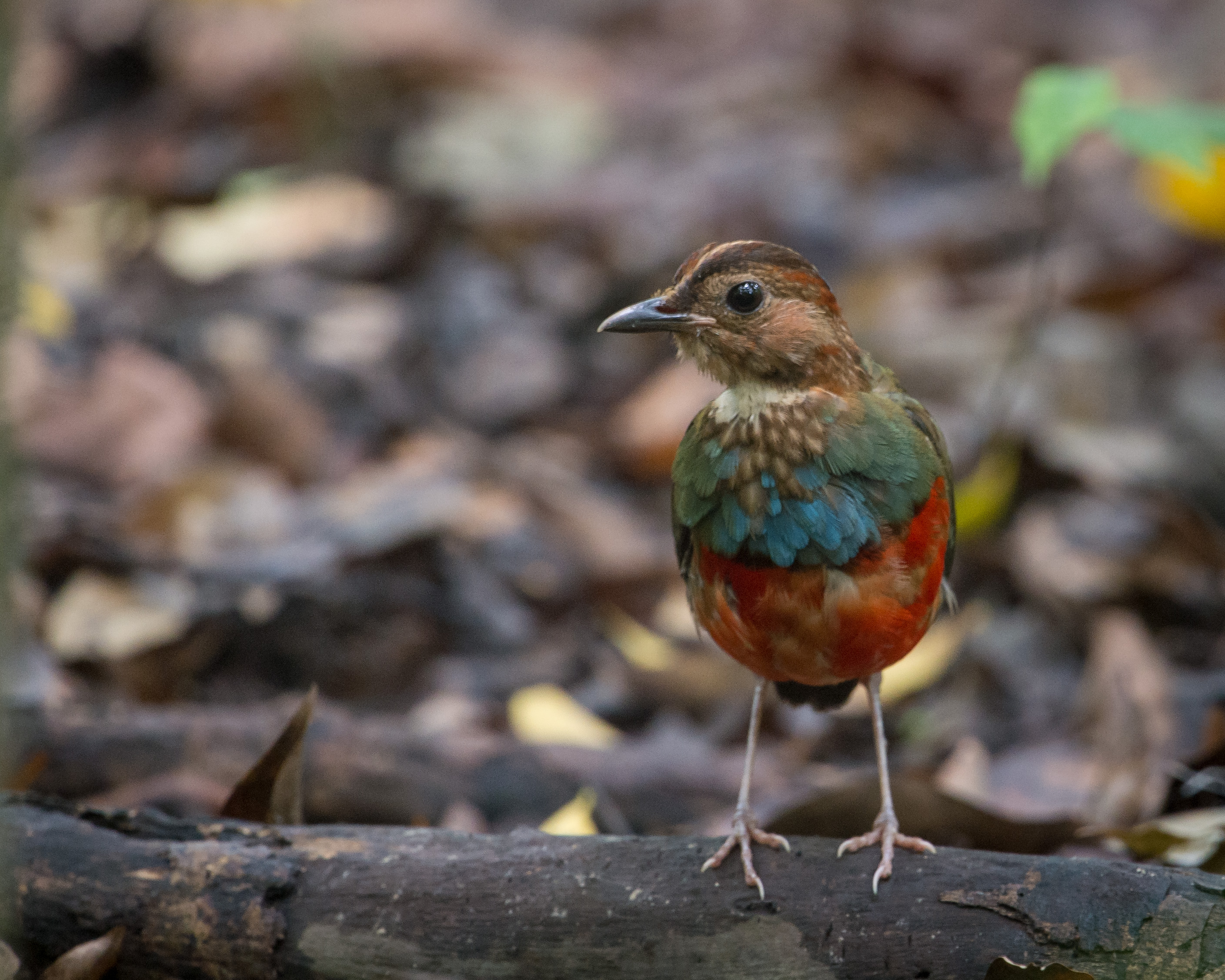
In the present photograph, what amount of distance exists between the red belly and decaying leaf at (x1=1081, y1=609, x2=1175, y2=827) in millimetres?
1220

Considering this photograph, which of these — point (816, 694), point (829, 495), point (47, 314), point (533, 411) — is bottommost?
point (816, 694)

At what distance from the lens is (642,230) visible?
8734 millimetres

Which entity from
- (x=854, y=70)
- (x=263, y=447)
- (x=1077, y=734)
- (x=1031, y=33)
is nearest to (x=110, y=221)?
(x=263, y=447)

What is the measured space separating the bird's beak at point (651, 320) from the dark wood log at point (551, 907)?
1173mm

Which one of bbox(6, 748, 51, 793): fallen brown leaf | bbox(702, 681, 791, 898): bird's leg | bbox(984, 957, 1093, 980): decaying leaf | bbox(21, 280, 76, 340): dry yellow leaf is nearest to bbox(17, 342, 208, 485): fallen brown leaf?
bbox(21, 280, 76, 340): dry yellow leaf

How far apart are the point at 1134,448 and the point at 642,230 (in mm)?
3427

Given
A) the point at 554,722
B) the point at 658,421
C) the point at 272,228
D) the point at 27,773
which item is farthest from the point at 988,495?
the point at 272,228

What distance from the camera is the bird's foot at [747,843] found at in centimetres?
306

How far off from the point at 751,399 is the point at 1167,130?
7.97 feet

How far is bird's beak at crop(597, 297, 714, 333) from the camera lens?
3.39 metres

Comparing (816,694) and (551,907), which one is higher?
(816,694)

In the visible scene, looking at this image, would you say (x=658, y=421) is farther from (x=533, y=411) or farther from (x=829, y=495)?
(x=829, y=495)

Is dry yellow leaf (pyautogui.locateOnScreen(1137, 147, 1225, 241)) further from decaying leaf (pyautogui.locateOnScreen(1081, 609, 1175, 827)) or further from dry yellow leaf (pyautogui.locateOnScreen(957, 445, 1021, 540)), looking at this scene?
decaying leaf (pyautogui.locateOnScreen(1081, 609, 1175, 827))

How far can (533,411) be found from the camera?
7.28 meters
